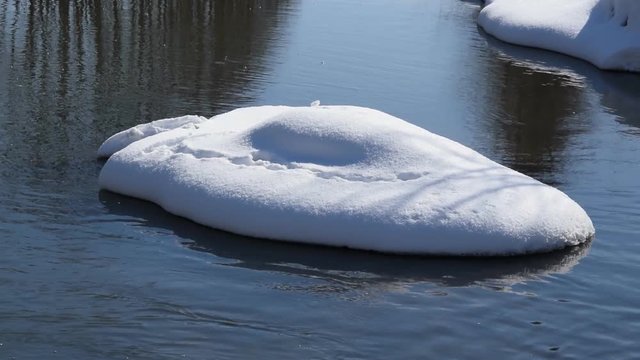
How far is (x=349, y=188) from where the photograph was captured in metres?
10.6

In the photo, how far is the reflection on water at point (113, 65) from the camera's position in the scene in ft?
Result: 46.2

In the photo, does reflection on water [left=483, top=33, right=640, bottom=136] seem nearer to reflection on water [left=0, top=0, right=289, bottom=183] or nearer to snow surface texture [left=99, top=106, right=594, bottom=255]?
reflection on water [left=0, top=0, right=289, bottom=183]

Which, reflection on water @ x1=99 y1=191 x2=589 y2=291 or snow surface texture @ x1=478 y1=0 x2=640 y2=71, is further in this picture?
snow surface texture @ x1=478 y1=0 x2=640 y2=71

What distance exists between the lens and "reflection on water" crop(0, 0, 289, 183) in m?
14.1

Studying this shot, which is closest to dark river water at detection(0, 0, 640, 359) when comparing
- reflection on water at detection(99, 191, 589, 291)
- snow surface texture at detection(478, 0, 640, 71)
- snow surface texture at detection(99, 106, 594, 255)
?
reflection on water at detection(99, 191, 589, 291)

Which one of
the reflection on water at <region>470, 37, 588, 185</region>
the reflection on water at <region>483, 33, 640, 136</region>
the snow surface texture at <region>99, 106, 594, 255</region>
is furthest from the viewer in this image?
the reflection on water at <region>483, 33, 640, 136</region>

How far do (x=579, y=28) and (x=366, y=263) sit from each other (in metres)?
15.1

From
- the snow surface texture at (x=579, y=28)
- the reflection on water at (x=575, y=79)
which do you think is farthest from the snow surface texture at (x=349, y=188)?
the snow surface texture at (x=579, y=28)

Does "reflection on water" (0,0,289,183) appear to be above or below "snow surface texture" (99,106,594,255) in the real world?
below

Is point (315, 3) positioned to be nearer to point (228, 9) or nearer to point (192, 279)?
point (228, 9)

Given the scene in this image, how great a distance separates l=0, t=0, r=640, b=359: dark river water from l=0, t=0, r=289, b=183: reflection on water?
0.06 meters

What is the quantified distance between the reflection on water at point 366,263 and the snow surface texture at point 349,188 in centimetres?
9

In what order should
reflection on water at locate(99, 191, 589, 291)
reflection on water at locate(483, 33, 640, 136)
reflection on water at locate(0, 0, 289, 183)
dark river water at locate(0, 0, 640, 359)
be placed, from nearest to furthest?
dark river water at locate(0, 0, 640, 359)
reflection on water at locate(99, 191, 589, 291)
reflection on water at locate(0, 0, 289, 183)
reflection on water at locate(483, 33, 640, 136)

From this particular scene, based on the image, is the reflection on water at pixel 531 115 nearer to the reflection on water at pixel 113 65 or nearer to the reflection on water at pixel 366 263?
the reflection on water at pixel 366 263
